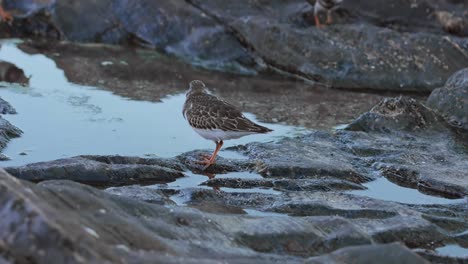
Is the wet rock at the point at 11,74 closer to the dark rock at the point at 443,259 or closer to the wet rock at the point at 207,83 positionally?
the wet rock at the point at 207,83

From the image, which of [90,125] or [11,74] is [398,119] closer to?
[90,125]

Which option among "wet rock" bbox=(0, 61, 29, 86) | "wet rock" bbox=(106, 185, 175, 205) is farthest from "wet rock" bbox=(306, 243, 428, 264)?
"wet rock" bbox=(0, 61, 29, 86)

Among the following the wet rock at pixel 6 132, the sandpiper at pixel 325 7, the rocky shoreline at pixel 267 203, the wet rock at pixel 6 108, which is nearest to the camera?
the rocky shoreline at pixel 267 203

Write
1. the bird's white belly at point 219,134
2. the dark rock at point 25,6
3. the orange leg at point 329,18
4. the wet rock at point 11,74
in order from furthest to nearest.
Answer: the dark rock at point 25,6 < the orange leg at point 329,18 < the wet rock at point 11,74 < the bird's white belly at point 219,134

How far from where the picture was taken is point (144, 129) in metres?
8.84

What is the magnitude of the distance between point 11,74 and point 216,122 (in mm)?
4284

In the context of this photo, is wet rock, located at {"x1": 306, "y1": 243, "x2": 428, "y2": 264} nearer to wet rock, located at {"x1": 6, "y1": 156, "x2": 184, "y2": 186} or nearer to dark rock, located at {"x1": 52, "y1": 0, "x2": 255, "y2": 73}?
wet rock, located at {"x1": 6, "y1": 156, "x2": 184, "y2": 186}

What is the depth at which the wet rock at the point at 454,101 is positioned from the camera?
931 cm

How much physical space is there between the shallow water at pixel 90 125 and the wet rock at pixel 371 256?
362cm

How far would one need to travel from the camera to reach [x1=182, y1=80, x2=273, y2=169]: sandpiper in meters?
7.30

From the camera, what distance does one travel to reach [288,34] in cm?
1198

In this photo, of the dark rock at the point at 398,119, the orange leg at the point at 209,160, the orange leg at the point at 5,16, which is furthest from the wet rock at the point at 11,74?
the dark rock at the point at 398,119

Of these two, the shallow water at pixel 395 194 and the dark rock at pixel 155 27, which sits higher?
the dark rock at pixel 155 27

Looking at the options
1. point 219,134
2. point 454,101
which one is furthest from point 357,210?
point 454,101
